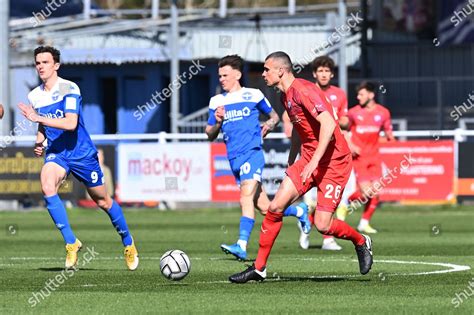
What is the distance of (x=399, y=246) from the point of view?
1881 centimetres

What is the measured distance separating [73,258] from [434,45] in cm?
2908

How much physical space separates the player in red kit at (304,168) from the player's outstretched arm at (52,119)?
2.57 metres

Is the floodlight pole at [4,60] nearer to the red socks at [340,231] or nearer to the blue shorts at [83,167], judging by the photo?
the blue shorts at [83,167]

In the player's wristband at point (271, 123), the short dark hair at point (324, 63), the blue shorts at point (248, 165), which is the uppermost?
the short dark hair at point (324, 63)

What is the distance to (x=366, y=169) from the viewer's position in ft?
70.8

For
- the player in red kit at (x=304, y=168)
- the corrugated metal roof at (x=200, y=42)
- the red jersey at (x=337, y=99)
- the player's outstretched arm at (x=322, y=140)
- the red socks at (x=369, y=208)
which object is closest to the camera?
the player's outstretched arm at (x=322, y=140)

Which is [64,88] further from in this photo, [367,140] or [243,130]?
[367,140]

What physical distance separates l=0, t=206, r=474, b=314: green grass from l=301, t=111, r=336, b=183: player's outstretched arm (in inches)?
41.7

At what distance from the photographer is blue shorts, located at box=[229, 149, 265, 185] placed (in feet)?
53.8

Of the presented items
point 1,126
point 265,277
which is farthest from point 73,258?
point 1,126

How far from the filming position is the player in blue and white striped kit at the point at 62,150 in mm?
14547
